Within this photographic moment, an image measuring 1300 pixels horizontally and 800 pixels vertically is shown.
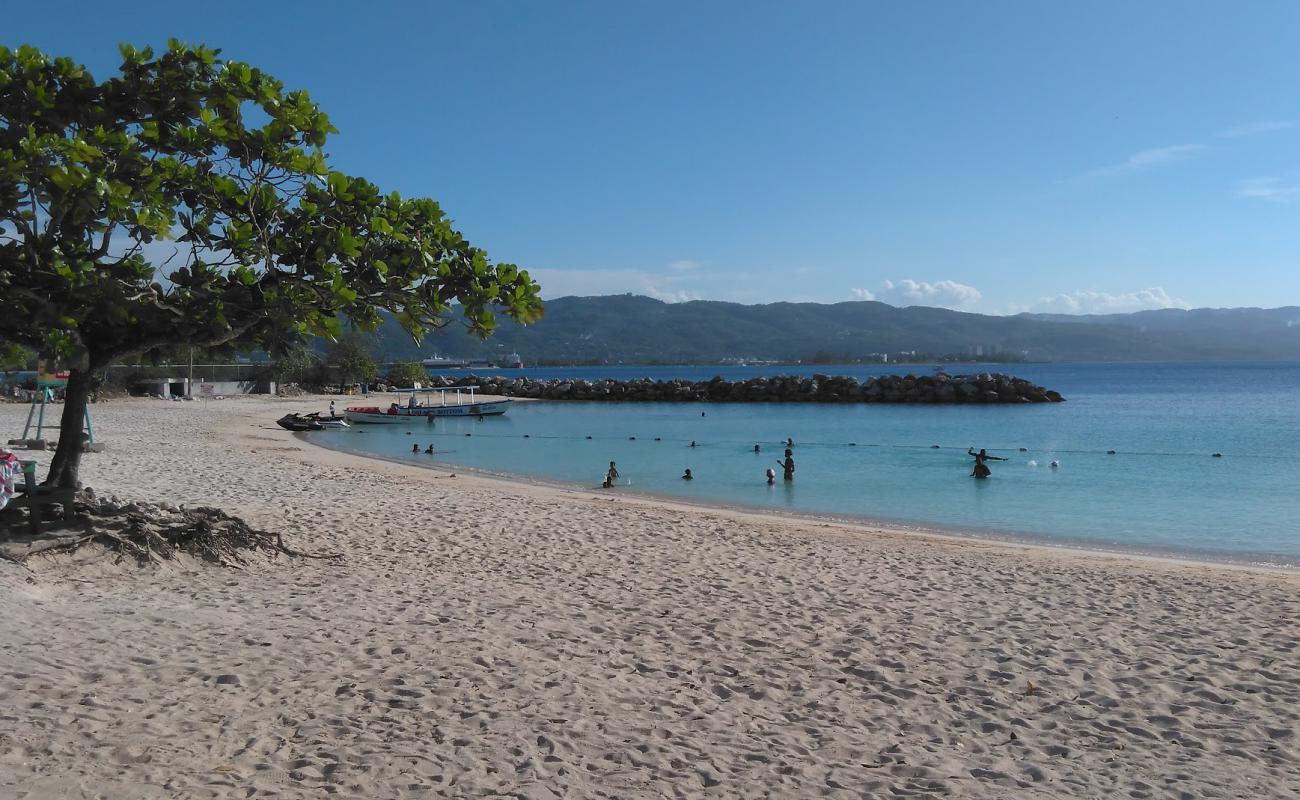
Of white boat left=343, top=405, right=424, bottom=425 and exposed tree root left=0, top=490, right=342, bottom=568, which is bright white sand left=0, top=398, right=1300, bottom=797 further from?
white boat left=343, top=405, right=424, bottom=425

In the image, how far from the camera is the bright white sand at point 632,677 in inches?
180

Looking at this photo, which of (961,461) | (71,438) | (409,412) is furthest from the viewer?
(409,412)

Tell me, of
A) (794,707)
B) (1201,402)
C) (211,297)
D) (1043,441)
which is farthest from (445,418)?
(1201,402)

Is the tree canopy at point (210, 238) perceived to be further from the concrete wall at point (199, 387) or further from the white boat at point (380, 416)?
the concrete wall at point (199, 387)

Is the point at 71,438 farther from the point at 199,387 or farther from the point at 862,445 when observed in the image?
the point at 199,387

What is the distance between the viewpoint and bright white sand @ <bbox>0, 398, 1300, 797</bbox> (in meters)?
4.56

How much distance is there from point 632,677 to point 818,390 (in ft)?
218

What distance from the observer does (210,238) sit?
789cm

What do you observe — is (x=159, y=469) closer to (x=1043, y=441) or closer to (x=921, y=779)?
(x=921, y=779)

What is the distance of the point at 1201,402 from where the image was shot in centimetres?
7062

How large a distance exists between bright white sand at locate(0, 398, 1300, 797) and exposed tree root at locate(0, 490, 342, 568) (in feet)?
0.91

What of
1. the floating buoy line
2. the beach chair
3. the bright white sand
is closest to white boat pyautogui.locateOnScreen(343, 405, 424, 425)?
the floating buoy line

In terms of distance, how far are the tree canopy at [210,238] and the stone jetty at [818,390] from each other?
62.6 metres

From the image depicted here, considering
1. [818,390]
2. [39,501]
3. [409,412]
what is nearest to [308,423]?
[409,412]
